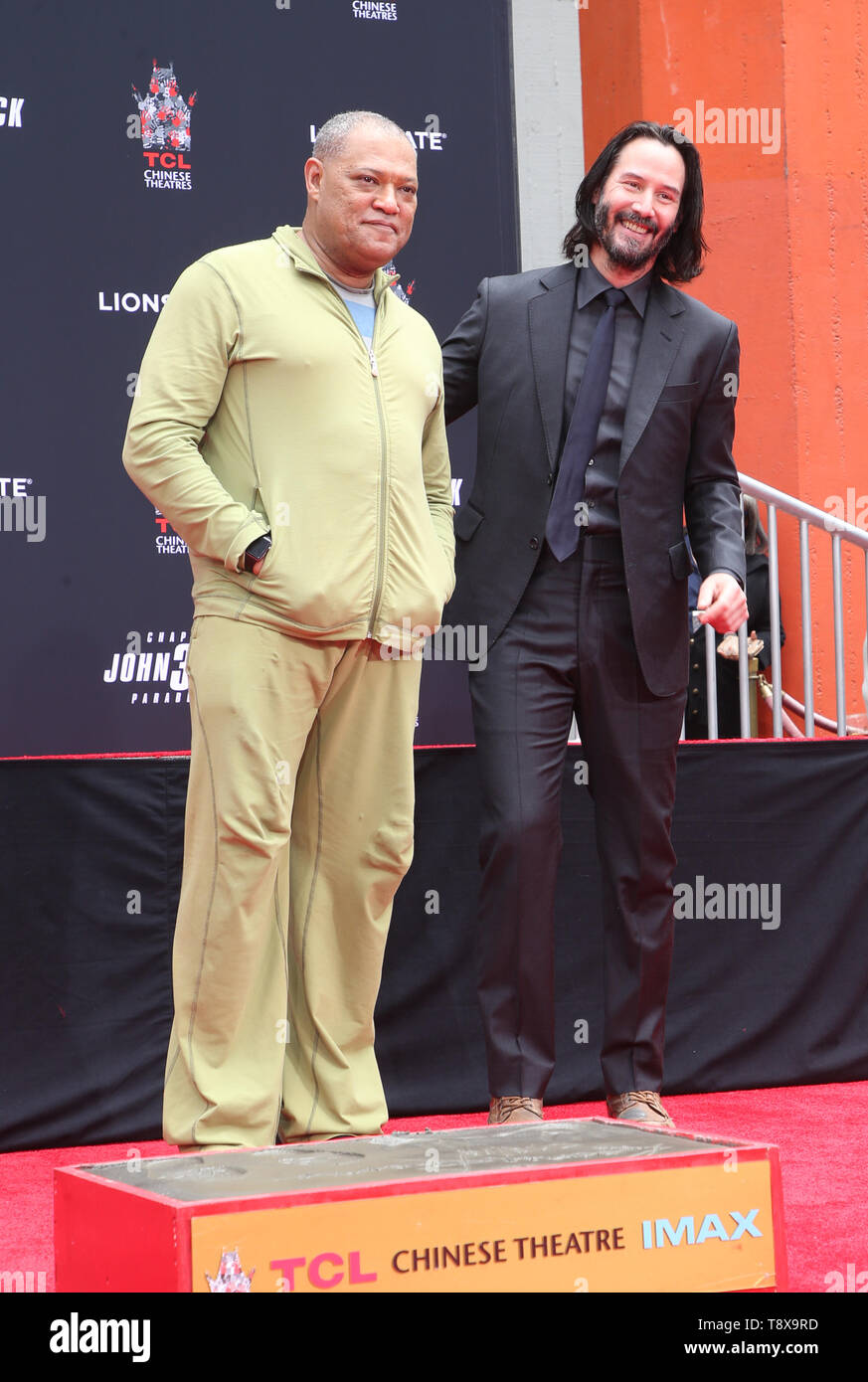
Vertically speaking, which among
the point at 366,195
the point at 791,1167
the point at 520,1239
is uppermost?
the point at 366,195

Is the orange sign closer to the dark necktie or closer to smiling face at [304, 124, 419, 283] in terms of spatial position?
the dark necktie

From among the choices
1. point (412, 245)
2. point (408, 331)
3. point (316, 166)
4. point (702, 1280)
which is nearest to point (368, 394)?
point (408, 331)

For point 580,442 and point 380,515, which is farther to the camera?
point 580,442

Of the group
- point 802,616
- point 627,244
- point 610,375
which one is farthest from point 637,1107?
point 802,616

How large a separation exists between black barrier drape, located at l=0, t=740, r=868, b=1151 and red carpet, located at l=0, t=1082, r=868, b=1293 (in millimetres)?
94

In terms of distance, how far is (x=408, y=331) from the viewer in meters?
2.86

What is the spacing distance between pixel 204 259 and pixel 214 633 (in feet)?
2.07

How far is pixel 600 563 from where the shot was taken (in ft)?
9.96

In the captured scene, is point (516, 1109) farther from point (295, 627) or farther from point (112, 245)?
point (112, 245)

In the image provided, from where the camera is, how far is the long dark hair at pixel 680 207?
312 cm

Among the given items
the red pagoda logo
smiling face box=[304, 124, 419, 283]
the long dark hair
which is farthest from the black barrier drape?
the red pagoda logo

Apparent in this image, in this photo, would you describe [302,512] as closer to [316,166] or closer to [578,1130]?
[316,166]

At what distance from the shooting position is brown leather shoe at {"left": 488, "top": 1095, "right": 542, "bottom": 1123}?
2.89 meters

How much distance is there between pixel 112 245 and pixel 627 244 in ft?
5.09
